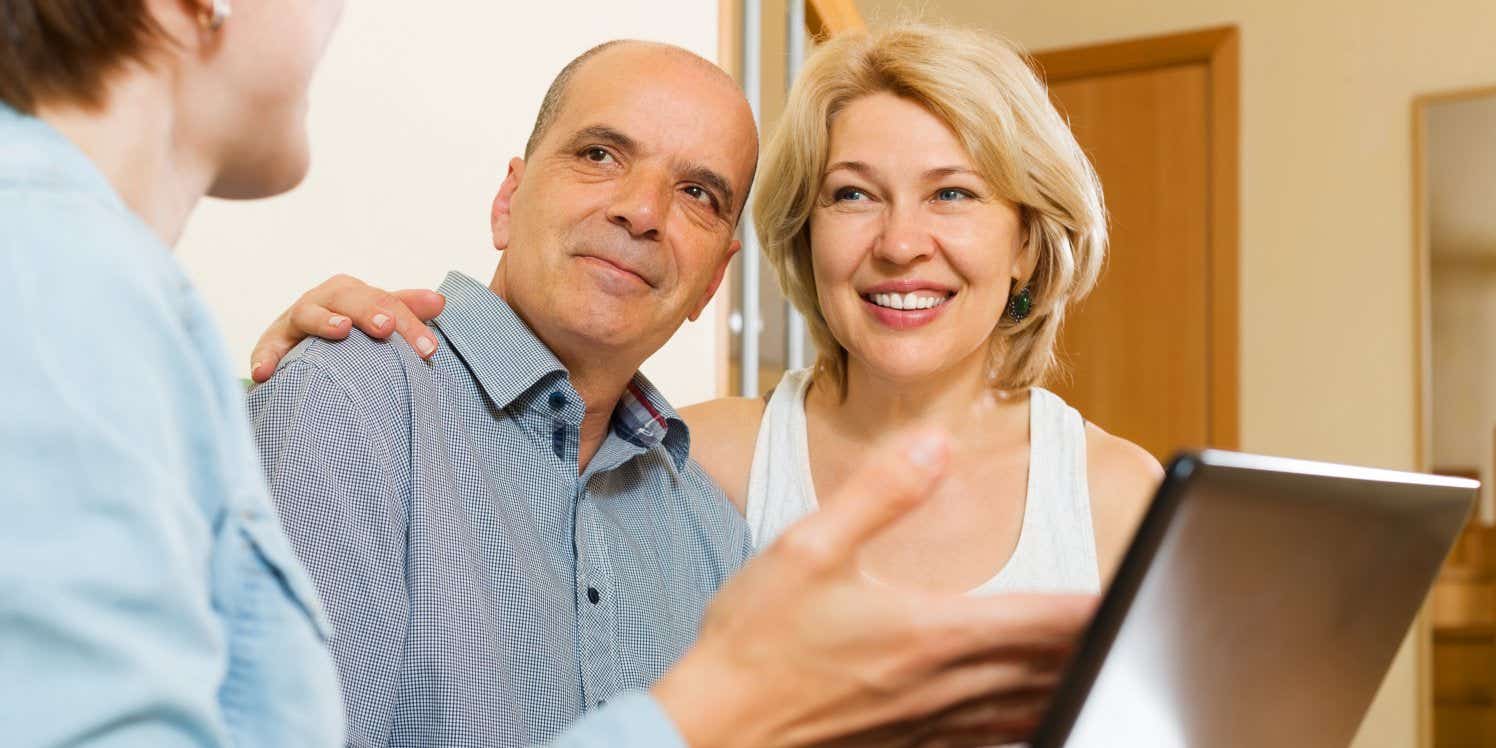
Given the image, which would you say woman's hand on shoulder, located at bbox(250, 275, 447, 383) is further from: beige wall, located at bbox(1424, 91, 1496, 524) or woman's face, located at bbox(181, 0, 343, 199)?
beige wall, located at bbox(1424, 91, 1496, 524)

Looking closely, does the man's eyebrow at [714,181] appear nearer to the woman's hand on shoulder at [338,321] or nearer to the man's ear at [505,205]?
the man's ear at [505,205]

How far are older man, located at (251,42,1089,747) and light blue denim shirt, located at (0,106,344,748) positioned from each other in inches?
7.0

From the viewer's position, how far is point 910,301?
1520 mm

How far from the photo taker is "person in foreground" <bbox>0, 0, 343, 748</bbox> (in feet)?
1.20

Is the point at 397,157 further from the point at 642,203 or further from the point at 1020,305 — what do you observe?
the point at 1020,305

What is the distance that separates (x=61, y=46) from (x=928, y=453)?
14.2 inches

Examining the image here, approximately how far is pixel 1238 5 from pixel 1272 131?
1.30ft

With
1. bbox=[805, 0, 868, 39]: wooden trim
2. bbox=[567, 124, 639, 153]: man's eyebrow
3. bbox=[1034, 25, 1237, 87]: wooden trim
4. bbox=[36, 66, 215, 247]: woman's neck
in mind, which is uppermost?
bbox=[1034, 25, 1237, 87]: wooden trim

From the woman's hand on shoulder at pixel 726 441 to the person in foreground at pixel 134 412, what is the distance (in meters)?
1.14

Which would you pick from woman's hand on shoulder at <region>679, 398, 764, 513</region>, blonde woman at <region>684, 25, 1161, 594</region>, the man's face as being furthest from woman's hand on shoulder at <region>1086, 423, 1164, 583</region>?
the man's face

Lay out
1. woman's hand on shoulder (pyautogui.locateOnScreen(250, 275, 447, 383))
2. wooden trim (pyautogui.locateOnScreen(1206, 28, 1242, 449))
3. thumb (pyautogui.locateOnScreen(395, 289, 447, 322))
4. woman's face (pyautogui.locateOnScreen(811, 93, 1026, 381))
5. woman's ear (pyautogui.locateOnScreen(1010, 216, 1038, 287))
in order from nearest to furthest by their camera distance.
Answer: woman's hand on shoulder (pyautogui.locateOnScreen(250, 275, 447, 383)) < thumb (pyautogui.locateOnScreen(395, 289, 447, 322)) < woman's face (pyautogui.locateOnScreen(811, 93, 1026, 381)) < woman's ear (pyautogui.locateOnScreen(1010, 216, 1038, 287)) < wooden trim (pyautogui.locateOnScreen(1206, 28, 1242, 449))

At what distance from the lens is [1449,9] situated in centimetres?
335

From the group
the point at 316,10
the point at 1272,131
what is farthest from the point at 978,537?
the point at 1272,131

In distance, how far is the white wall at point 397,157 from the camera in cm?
110
